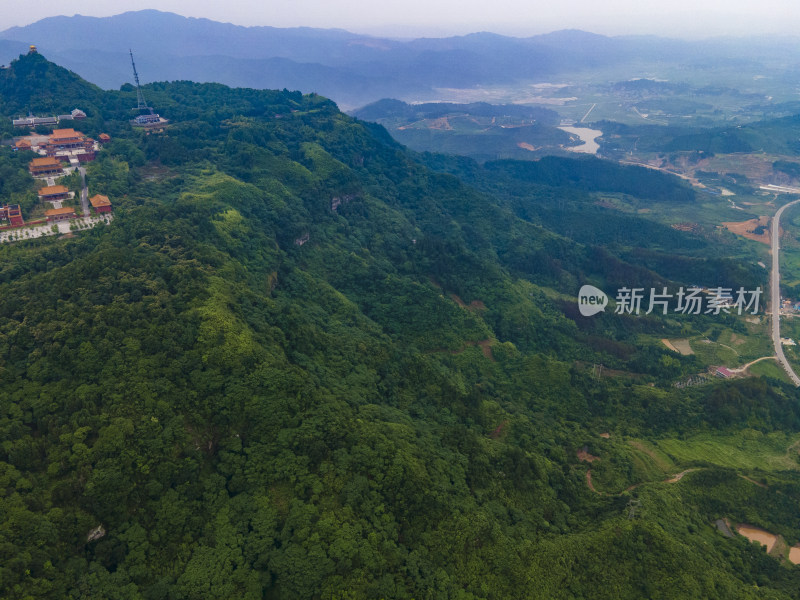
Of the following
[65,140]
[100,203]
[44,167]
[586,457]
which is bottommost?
[586,457]

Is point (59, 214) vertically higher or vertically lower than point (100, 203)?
lower

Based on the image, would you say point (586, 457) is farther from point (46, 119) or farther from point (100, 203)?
point (46, 119)

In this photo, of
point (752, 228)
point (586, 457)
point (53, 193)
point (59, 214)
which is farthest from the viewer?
point (752, 228)

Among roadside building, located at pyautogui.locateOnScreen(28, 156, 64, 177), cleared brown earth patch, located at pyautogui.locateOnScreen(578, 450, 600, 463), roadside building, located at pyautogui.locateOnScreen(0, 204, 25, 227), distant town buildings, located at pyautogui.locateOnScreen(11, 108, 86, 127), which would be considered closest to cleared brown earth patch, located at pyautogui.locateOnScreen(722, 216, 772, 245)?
cleared brown earth patch, located at pyautogui.locateOnScreen(578, 450, 600, 463)

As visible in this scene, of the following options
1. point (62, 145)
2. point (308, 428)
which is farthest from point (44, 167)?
point (308, 428)

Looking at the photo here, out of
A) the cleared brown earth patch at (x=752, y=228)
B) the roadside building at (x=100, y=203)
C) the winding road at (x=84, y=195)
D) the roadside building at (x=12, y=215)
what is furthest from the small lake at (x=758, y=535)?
the cleared brown earth patch at (x=752, y=228)

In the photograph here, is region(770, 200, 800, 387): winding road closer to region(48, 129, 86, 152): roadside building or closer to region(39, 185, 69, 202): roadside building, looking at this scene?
region(39, 185, 69, 202): roadside building
